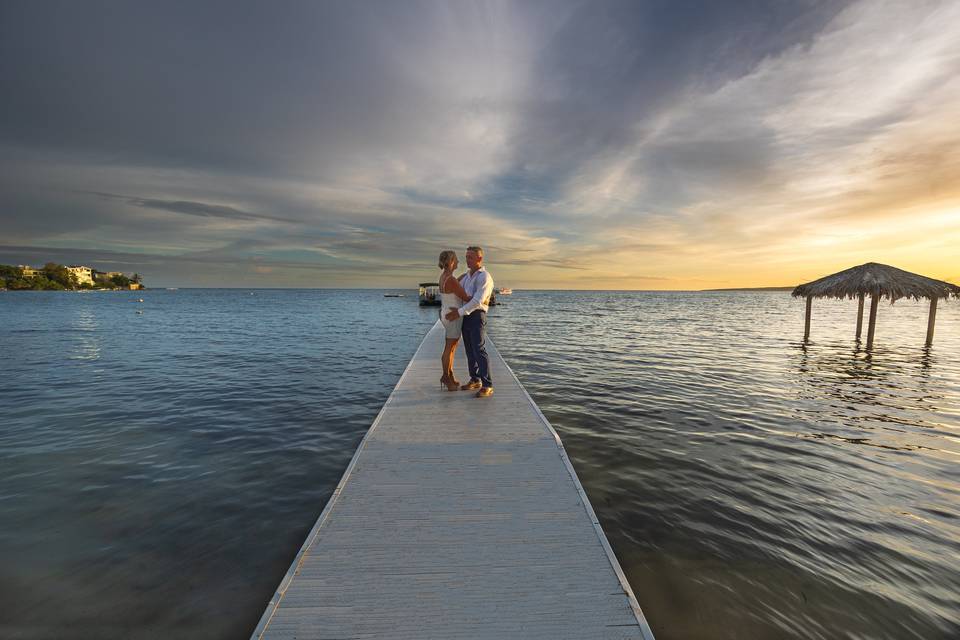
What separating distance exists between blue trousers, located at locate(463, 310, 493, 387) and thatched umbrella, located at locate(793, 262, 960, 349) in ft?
67.7

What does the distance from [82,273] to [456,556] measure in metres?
227

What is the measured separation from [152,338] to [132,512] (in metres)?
23.6

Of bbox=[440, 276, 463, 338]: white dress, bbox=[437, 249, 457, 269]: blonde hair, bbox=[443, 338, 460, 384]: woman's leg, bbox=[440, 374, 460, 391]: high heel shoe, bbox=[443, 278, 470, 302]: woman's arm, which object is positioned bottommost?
bbox=[440, 374, 460, 391]: high heel shoe

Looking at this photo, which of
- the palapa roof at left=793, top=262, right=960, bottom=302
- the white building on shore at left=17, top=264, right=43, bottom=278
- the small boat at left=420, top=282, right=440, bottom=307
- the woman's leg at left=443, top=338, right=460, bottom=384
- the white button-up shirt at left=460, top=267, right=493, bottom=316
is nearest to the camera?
the white button-up shirt at left=460, top=267, right=493, bottom=316

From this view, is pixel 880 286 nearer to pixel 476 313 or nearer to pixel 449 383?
pixel 476 313

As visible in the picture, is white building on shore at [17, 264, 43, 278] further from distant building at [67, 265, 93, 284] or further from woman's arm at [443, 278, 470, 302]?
woman's arm at [443, 278, 470, 302]

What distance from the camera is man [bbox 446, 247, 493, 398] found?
664 cm

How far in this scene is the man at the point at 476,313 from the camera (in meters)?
6.64

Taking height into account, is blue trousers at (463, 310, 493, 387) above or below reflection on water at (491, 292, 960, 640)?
above

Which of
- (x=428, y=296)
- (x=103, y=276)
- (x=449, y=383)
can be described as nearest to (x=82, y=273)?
(x=103, y=276)

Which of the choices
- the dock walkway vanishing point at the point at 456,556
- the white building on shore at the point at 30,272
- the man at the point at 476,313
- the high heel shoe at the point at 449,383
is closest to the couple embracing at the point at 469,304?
the man at the point at 476,313

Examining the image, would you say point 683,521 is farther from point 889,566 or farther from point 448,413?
point 448,413

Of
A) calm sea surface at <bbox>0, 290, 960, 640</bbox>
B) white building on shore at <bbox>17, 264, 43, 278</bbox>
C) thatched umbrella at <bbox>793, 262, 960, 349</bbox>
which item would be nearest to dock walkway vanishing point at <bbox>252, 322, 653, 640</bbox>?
calm sea surface at <bbox>0, 290, 960, 640</bbox>

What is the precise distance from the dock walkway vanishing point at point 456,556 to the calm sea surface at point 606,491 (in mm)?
985
